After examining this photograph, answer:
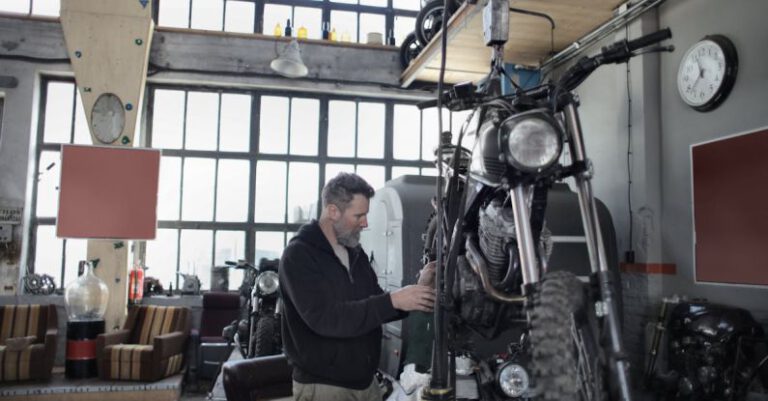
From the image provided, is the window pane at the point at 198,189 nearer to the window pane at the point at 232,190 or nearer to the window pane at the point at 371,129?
the window pane at the point at 232,190

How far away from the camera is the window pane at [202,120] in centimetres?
737

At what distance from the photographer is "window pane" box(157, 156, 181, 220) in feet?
23.6

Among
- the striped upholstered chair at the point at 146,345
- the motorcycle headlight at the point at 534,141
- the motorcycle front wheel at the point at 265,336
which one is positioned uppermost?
the motorcycle headlight at the point at 534,141

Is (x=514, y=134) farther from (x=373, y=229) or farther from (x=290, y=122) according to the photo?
(x=290, y=122)

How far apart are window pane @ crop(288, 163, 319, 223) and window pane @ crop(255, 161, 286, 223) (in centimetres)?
10

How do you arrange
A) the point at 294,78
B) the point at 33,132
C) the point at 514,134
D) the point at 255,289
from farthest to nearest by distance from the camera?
the point at 294,78 → the point at 33,132 → the point at 255,289 → the point at 514,134

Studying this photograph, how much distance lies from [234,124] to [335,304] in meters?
5.81

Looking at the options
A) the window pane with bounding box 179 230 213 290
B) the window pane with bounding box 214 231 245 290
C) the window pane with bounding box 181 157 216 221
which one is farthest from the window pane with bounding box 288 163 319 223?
the window pane with bounding box 179 230 213 290

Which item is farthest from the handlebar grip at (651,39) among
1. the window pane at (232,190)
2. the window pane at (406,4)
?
the window pane at (406,4)

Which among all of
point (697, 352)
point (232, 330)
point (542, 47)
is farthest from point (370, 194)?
point (542, 47)

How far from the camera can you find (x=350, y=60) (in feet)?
24.8

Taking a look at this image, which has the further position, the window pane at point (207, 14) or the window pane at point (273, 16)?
the window pane at point (273, 16)

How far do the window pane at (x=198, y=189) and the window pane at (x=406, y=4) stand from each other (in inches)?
131

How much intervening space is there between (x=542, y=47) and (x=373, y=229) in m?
2.52
